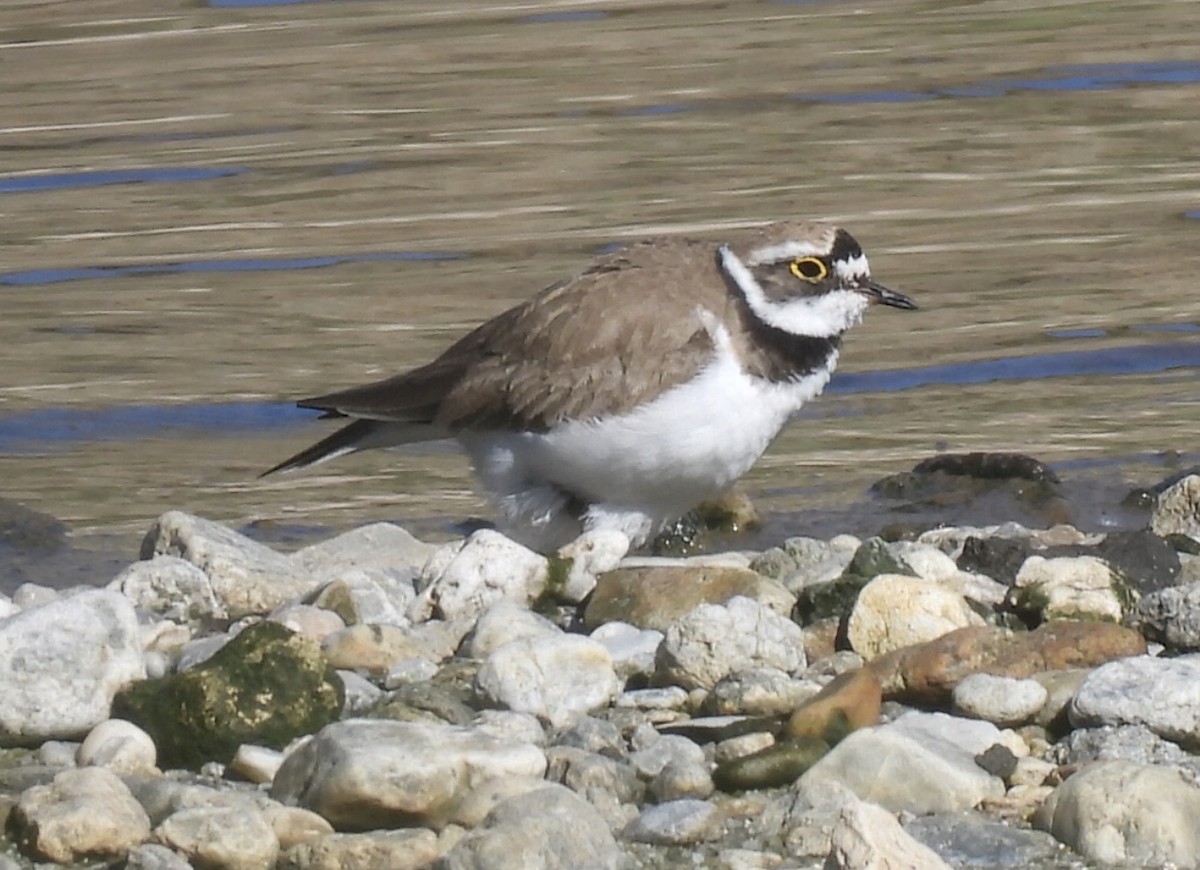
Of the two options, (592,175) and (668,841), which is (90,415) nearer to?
(592,175)

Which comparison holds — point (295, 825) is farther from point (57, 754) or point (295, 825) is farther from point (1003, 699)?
point (1003, 699)

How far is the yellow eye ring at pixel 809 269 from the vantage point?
7.29 metres

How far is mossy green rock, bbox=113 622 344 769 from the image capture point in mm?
5223

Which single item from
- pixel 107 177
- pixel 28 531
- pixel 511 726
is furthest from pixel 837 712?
pixel 107 177

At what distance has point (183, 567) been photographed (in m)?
6.75

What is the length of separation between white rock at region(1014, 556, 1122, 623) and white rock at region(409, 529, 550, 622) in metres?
1.31

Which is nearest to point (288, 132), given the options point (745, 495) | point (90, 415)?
point (90, 415)

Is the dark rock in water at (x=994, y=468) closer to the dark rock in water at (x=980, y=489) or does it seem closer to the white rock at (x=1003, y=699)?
the dark rock in water at (x=980, y=489)

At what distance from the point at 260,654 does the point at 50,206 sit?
9119 mm

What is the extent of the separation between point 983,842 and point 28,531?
4.84 metres

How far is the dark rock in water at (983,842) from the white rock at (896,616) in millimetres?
1052

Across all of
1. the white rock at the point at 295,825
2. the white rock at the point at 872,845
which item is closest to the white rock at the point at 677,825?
the white rock at the point at 872,845

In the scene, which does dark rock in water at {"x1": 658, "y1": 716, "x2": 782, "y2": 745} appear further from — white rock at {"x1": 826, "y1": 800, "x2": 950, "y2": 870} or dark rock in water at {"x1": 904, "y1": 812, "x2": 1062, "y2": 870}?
white rock at {"x1": 826, "y1": 800, "x2": 950, "y2": 870}

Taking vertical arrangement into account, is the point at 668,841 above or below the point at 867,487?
above
